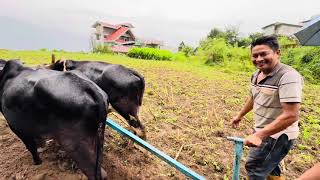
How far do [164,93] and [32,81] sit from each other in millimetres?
5018

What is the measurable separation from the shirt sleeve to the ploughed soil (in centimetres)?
161

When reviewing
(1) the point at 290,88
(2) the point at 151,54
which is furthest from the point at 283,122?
(2) the point at 151,54

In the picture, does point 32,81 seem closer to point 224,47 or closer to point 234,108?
point 234,108

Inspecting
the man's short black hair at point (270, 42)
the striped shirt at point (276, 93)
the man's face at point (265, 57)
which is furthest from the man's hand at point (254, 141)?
the man's short black hair at point (270, 42)

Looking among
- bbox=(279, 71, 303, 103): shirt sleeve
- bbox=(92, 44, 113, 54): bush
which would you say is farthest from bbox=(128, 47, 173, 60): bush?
bbox=(279, 71, 303, 103): shirt sleeve

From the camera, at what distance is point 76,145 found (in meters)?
2.86

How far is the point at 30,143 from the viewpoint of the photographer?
347 cm

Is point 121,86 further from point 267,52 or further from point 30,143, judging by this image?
point 267,52

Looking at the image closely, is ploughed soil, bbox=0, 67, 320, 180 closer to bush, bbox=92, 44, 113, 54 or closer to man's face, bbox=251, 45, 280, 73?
man's face, bbox=251, 45, 280, 73

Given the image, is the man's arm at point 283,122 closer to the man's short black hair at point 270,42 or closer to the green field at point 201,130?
the man's short black hair at point 270,42

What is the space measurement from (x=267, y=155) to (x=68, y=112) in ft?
6.15

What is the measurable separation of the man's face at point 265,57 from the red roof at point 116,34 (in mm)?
43545

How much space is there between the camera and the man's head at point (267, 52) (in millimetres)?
2770

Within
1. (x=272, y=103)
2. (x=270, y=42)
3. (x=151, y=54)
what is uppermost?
(x=270, y=42)
